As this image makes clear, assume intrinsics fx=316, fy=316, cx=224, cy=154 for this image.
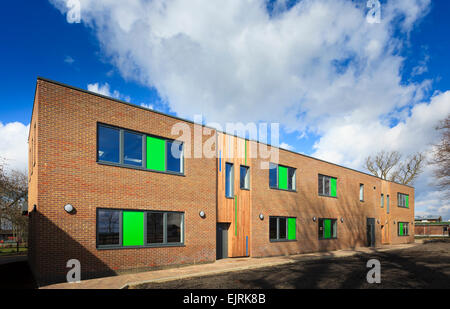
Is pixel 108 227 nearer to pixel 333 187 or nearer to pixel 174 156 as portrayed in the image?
pixel 174 156

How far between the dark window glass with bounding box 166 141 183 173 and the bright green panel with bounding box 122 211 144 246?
249 cm

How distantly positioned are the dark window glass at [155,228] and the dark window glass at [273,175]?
309 inches

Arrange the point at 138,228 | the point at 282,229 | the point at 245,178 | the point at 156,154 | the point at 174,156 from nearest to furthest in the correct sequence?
the point at 138,228, the point at 156,154, the point at 174,156, the point at 245,178, the point at 282,229

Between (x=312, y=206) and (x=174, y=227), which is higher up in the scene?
(x=312, y=206)

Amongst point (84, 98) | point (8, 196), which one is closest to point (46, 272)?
point (84, 98)

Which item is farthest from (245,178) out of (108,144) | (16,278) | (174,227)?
(16,278)

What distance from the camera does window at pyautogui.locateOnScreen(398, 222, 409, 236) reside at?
3359cm

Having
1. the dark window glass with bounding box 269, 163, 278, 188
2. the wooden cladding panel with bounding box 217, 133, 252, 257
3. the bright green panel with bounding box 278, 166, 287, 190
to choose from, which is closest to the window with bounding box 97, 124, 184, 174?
the wooden cladding panel with bounding box 217, 133, 252, 257

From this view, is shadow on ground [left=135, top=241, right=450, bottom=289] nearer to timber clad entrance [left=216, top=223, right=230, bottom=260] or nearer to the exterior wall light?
timber clad entrance [left=216, top=223, right=230, bottom=260]

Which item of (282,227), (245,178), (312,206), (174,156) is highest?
(174,156)

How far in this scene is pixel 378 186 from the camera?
99.5 feet

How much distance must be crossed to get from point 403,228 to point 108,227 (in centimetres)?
3348

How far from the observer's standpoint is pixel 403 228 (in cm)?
3453
